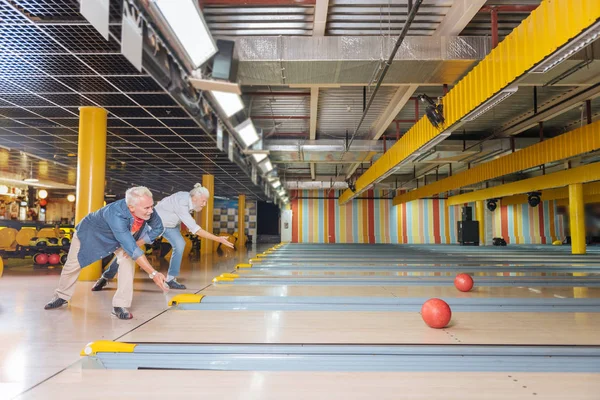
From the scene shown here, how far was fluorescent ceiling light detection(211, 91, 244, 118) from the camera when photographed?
267 inches

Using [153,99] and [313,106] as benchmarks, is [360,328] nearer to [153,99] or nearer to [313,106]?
[153,99]

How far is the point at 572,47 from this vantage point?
157 inches

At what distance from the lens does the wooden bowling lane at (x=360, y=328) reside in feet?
9.73

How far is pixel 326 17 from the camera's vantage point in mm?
5828

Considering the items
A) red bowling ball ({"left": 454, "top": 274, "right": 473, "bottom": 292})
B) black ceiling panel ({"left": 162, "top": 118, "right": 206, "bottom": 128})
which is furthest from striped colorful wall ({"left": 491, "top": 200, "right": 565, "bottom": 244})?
black ceiling panel ({"left": 162, "top": 118, "right": 206, "bottom": 128})

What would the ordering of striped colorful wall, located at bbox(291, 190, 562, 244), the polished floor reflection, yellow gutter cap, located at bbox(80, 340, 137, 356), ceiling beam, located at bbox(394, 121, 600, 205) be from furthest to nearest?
striped colorful wall, located at bbox(291, 190, 562, 244) → ceiling beam, located at bbox(394, 121, 600, 205) → yellow gutter cap, located at bbox(80, 340, 137, 356) → the polished floor reflection

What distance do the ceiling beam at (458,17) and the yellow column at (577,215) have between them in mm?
9998

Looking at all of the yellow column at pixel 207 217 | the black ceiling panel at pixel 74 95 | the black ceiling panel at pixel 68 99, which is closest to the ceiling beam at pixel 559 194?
the black ceiling panel at pixel 74 95

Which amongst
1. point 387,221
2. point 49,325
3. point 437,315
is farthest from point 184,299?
point 387,221

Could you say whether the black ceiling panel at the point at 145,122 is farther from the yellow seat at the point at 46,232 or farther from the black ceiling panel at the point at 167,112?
the yellow seat at the point at 46,232

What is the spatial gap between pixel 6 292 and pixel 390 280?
17.3 feet

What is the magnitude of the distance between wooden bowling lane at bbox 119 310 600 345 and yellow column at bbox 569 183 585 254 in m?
11.3

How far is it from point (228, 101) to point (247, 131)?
2.41 m

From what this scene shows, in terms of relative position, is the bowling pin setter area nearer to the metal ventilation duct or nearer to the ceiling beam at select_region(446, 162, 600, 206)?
the metal ventilation duct
